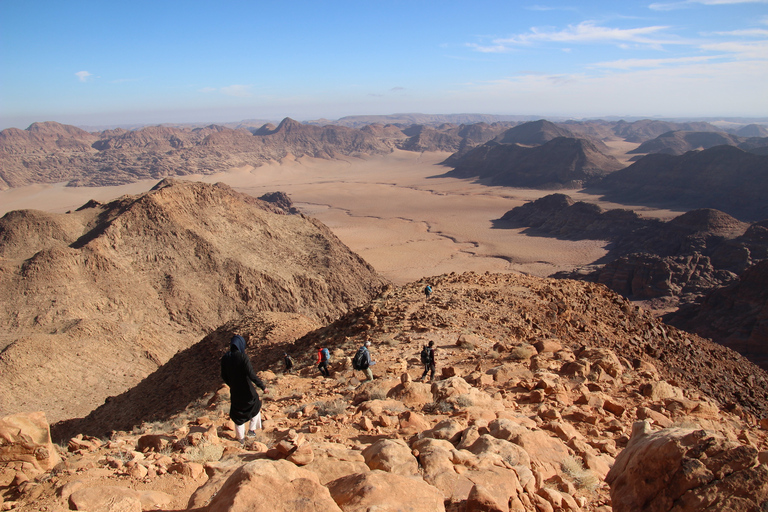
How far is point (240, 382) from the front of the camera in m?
5.14

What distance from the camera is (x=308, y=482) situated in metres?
3.24

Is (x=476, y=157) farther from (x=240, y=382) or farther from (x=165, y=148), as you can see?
(x=240, y=382)

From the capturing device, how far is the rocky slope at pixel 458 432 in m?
3.25

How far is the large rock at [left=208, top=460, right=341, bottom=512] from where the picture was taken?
2.99m

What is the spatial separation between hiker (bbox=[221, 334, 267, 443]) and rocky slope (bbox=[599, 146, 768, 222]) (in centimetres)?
6872

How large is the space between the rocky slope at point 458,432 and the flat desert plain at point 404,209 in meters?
26.0

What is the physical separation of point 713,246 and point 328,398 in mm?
43306

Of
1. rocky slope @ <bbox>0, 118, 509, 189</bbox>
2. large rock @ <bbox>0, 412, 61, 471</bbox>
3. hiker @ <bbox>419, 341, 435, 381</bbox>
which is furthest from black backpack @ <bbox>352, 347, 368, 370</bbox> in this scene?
rocky slope @ <bbox>0, 118, 509, 189</bbox>

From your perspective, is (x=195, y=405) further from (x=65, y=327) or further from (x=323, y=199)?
(x=323, y=199)

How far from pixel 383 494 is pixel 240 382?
250 centimetres

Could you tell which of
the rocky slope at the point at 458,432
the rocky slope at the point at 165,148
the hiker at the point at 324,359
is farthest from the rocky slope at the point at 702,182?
the rocky slope at the point at 165,148

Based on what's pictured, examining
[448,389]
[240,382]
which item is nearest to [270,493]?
[240,382]

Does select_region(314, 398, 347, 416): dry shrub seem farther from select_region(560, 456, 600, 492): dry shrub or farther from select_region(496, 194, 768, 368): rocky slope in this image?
select_region(496, 194, 768, 368): rocky slope

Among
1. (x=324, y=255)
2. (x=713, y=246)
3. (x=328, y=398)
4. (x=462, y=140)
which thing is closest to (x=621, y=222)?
(x=713, y=246)
